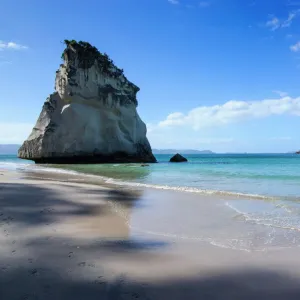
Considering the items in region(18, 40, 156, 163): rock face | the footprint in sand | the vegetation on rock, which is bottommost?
the footprint in sand

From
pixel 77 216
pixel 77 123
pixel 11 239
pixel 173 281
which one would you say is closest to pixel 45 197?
pixel 77 216

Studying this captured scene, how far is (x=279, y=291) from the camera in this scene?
353cm

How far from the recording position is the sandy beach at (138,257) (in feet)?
11.4

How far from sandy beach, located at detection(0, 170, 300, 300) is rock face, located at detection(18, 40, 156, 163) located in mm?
38363

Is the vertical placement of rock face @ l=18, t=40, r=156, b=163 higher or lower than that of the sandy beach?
higher

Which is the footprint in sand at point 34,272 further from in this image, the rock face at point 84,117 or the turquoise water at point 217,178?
the rock face at point 84,117

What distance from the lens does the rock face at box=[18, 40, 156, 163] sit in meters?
45.7

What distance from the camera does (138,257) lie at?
468 cm

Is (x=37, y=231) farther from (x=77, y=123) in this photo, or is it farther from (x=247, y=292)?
(x=77, y=123)

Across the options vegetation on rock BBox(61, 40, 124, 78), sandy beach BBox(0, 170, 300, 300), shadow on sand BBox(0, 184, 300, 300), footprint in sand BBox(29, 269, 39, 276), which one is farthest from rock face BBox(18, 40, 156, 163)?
footprint in sand BBox(29, 269, 39, 276)

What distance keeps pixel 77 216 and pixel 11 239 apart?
101 inches

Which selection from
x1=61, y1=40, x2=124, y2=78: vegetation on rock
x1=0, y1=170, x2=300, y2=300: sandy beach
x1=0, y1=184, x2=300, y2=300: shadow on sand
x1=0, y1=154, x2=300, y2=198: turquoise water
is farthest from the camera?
x1=61, y1=40, x2=124, y2=78: vegetation on rock

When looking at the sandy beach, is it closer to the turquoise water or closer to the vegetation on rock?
the turquoise water

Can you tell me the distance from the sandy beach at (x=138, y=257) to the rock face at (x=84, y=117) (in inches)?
1510
